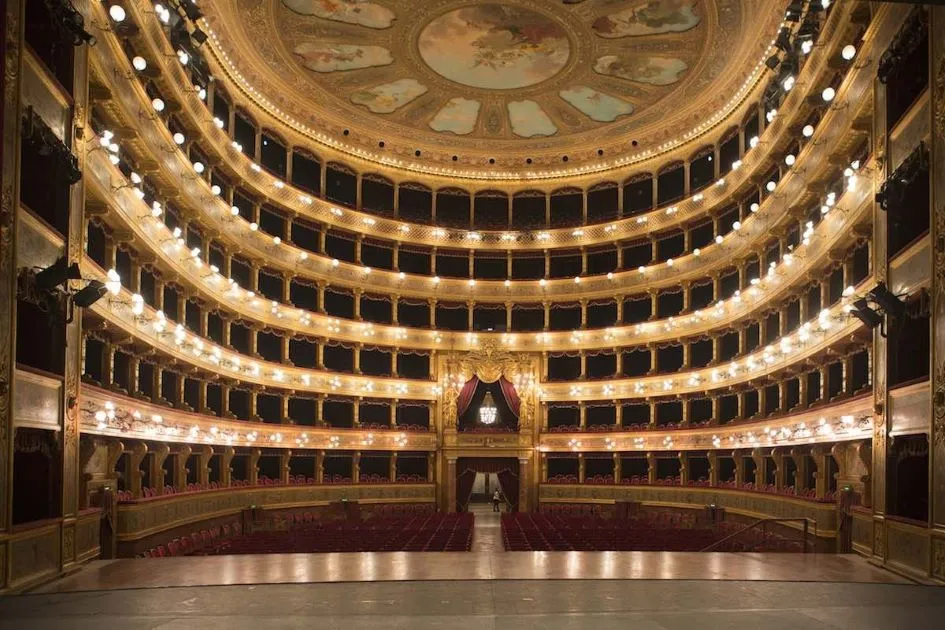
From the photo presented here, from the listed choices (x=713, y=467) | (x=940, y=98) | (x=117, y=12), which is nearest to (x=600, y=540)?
(x=940, y=98)

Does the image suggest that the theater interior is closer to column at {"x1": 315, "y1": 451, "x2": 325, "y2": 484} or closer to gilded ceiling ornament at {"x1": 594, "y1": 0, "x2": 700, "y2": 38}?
gilded ceiling ornament at {"x1": 594, "y1": 0, "x2": 700, "y2": 38}

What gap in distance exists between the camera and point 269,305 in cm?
3422

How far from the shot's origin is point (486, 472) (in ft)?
134

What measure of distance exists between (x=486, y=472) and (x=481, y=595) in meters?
28.4

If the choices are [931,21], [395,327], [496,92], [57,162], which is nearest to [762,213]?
[496,92]

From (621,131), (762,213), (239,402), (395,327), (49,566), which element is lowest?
(49,566)

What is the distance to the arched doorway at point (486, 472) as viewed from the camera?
133 feet

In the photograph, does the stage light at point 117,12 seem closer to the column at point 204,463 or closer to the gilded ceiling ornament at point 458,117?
the column at point 204,463

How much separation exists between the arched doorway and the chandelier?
86.1 inches

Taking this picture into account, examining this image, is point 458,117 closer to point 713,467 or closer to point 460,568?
point 713,467

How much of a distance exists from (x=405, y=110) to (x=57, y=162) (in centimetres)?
2414

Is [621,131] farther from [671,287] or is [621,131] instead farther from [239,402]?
[239,402]

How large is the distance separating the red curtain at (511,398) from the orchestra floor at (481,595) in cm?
2416

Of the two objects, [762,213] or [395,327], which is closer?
[762,213]
